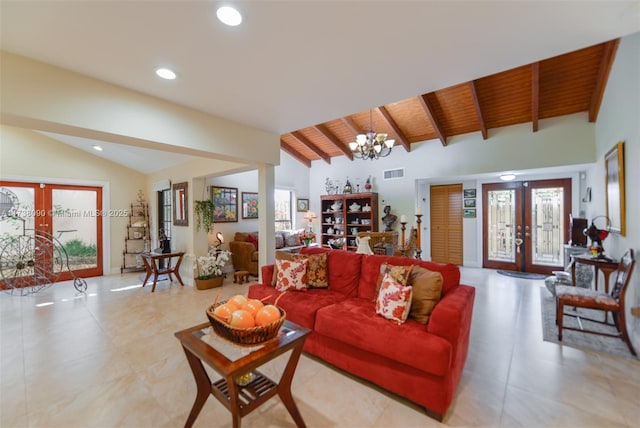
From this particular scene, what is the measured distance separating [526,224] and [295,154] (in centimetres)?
594

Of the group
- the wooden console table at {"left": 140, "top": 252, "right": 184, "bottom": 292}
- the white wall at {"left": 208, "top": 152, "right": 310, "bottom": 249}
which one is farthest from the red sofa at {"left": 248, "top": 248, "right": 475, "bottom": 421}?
the white wall at {"left": 208, "top": 152, "right": 310, "bottom": 249}

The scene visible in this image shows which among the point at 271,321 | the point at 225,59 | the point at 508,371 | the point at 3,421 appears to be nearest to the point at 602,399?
the point at 508,371

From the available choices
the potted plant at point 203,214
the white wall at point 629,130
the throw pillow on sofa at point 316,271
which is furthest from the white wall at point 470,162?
the throw pillow on sofa at point 316,271

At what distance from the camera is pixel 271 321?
1547 millimetres

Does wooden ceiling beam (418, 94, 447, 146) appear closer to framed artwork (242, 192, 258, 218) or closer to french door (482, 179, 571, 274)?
french door (482, 179, 571, 274)

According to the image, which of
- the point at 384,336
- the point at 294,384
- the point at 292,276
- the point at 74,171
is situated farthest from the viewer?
the point at 74,171

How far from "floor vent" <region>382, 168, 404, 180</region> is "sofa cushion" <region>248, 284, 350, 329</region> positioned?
178 inches

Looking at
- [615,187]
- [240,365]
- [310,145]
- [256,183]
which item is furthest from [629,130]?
[256,183]

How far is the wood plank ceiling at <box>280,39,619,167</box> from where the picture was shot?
378 centimetres

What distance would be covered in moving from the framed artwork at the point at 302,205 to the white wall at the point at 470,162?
1.27ft

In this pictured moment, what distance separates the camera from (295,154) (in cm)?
794

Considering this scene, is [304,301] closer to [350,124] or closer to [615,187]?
[615,187]

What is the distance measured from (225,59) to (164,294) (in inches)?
159

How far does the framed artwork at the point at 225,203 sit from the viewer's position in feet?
19.8
